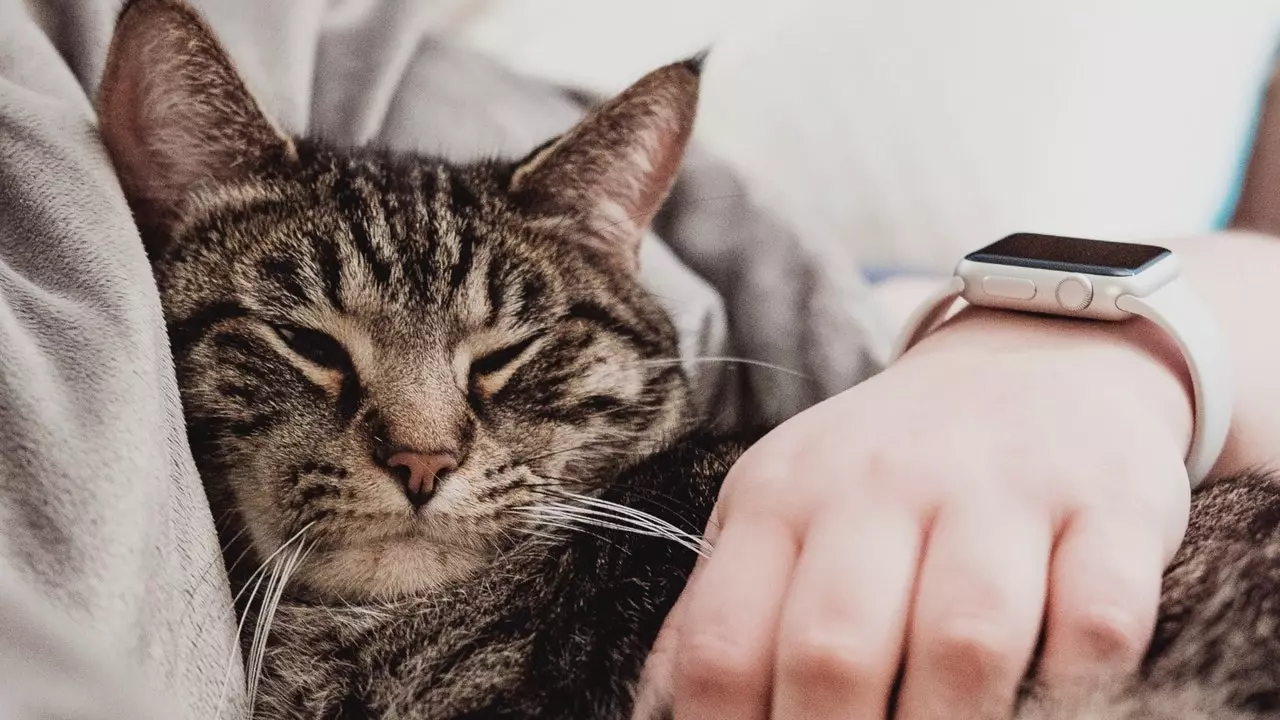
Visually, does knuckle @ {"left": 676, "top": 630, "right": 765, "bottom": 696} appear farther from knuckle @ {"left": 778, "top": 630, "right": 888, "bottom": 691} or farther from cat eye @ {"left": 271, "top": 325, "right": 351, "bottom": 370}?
cat eye @ {"left": 271, "top": 325, "right": 351, "bottom": 370}

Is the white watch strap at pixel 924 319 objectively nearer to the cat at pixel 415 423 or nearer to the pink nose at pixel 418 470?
the cat at pixel 415 423

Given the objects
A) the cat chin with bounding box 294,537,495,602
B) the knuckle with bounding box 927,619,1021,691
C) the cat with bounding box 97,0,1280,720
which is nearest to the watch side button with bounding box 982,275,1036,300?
the cat with bounding box 97,0,1280,720

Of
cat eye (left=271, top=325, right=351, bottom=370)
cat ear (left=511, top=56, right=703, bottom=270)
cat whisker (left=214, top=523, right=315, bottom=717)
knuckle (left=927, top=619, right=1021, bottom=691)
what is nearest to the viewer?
knuckle (left=927, top=619, right=1021, bottom=691)

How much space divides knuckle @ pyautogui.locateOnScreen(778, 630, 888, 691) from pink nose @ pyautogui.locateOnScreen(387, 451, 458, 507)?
0.90 feet

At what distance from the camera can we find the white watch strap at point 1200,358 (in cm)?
54

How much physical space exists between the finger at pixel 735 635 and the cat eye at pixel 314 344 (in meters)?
0.32

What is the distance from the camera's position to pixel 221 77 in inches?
25.4

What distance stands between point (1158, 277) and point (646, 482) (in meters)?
0.34

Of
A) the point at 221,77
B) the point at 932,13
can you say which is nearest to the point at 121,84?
the point at 221,77

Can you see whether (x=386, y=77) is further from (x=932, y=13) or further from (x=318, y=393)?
(x=932, y=13)

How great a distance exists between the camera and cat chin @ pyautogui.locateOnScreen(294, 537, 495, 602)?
601 millimetres

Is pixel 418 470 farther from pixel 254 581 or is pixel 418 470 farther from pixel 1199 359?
pixel 1199 359

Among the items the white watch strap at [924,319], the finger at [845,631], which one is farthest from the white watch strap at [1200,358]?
the finger at [845,631]

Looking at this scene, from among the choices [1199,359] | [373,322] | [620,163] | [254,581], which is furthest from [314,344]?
[1199,359]
